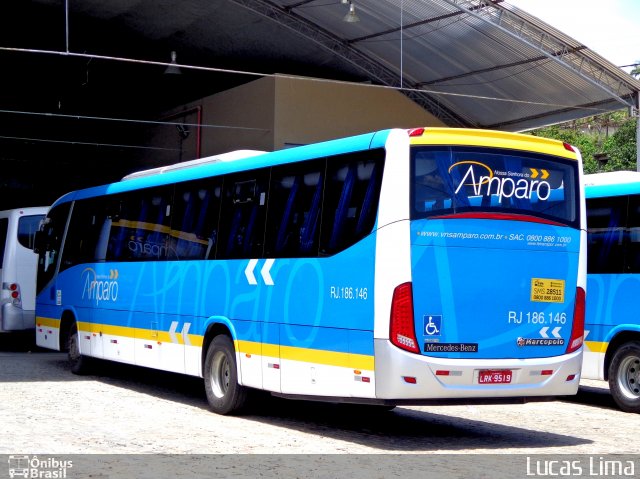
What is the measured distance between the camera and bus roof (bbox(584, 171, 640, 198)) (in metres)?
14.1

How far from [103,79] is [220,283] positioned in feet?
100

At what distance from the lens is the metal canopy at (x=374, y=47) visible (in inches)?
1123

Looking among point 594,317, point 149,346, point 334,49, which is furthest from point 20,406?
point 334,49

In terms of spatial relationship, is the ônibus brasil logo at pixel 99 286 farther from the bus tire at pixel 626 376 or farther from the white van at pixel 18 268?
the bus tire at pixel 626 376

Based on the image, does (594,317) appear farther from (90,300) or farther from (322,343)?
(90,300)

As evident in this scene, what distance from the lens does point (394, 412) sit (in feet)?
45.4

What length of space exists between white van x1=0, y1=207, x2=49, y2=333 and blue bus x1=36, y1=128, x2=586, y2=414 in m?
10.4

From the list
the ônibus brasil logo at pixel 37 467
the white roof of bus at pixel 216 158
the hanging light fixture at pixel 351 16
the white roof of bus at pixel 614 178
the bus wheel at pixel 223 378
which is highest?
the hanging light fixture at pixel 351 16

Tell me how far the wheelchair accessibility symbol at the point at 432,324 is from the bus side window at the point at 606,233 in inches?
190

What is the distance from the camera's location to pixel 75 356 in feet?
58.4

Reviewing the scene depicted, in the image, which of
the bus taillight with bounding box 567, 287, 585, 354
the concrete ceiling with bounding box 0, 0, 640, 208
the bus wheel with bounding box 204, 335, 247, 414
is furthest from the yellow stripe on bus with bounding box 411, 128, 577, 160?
the concrete ceiling with bounding box 0, 0, 640, 208

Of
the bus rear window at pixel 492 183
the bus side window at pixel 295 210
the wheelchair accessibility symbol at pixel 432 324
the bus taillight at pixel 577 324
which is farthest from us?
the bus side window at pixel 295 210

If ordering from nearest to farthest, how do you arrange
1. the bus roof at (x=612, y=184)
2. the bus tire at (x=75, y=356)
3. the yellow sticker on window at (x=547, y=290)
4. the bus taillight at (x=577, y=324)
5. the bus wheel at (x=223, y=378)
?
the yellow sticker on window at (x=547, y=290)
the bus taillight at (x=577, y=324)
the bus wheel at (x=223, y=378)
the bus roof at (x=612, y=184)
the bus tire at (x=75, y=356)

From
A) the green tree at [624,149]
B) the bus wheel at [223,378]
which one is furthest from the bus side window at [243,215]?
the green tree at [624,149]
